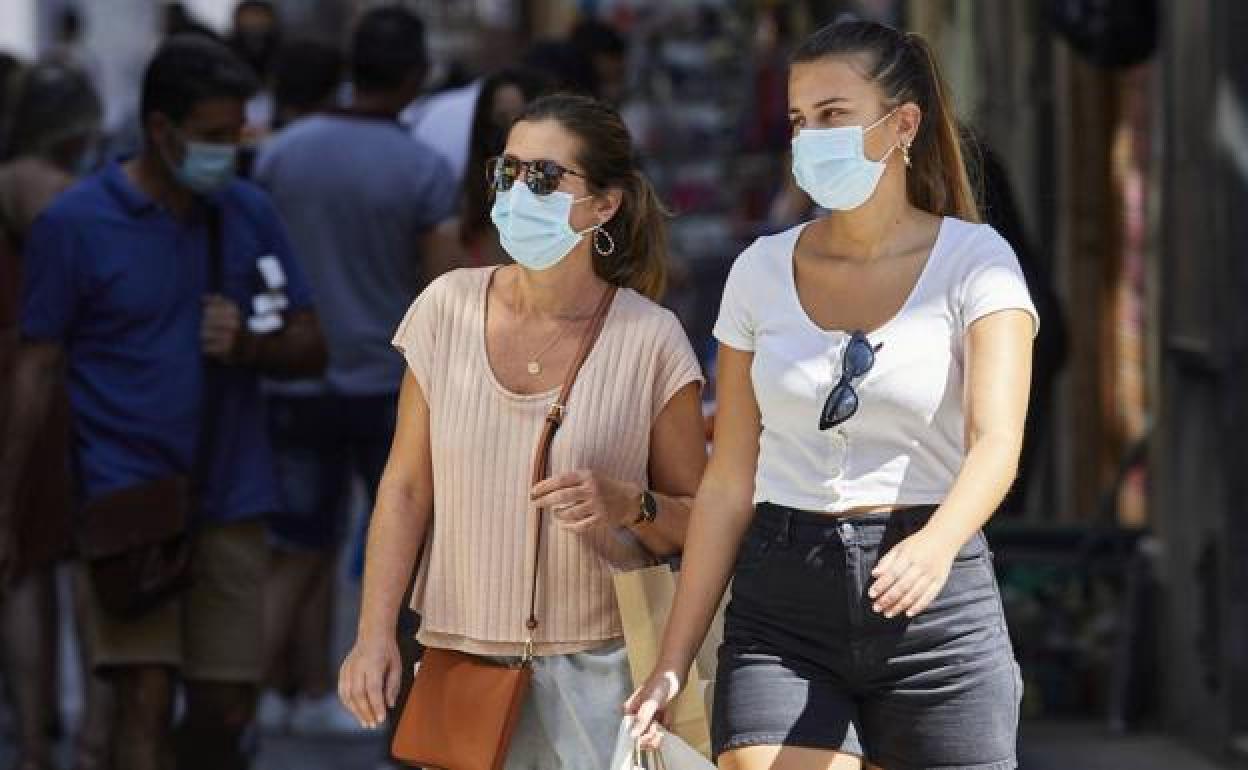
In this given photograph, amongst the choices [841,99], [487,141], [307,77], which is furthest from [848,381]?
[307,77]

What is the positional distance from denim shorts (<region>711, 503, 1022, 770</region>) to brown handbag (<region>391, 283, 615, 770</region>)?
41 centimetres

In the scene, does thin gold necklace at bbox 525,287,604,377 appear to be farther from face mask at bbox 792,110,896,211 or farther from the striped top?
face mask at bbox 792,110,896,211

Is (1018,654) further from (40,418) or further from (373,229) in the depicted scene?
(40,418)

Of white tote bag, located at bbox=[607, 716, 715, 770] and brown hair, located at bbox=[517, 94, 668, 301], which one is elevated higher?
brown hair, located at bbox=[517, 94, 668, 301]

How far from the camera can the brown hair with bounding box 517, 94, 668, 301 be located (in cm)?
497

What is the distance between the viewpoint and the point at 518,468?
15.8 ft

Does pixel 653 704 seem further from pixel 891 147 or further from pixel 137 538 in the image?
pixel 137 538

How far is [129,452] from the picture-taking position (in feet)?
22.0

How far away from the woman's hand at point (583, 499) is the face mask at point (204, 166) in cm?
209

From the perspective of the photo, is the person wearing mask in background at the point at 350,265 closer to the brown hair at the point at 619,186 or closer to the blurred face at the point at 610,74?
the blurred face at the point at 610,74

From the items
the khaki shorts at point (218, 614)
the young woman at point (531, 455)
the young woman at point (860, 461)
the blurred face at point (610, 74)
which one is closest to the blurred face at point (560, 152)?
the young woman at point (531, 455)

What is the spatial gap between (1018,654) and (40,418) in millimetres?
3911

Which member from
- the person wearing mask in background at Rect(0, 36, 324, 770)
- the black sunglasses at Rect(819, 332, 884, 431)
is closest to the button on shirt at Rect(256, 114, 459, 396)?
the person wearing mask in background at Rect(0, 36, 324, 770)

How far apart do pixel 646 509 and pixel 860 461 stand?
52cm
